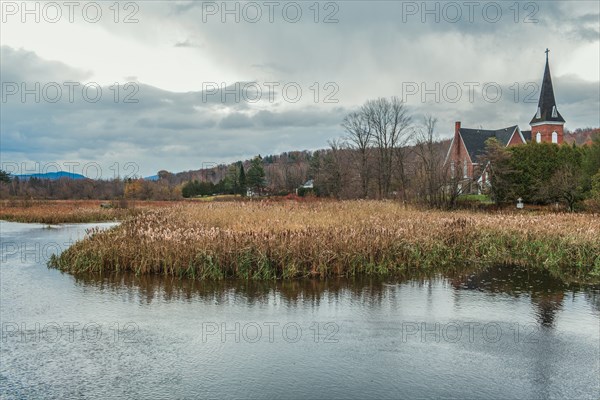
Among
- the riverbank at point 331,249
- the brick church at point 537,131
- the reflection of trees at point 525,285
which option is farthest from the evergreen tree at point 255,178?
the reflection of trees at point 525,285

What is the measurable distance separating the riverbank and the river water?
0.85m

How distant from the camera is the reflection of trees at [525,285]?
32.8ft

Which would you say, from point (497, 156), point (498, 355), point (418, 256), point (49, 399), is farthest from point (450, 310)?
point (497, 156)

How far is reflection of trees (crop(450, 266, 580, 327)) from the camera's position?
32.8 ft

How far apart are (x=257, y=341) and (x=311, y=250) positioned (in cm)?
562

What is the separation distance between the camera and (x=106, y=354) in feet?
23.1

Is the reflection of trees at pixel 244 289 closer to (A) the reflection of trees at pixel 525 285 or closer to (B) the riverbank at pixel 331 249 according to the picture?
(B) the riverbank at pixel 331 249

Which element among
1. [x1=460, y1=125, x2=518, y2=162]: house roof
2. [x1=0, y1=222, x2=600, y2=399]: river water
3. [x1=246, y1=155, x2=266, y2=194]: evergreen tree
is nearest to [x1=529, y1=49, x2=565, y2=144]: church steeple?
[x1=460, y1=125, x2=518, y2=162]: house roof

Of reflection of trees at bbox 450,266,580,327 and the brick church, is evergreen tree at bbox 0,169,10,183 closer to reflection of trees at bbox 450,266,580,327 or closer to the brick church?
the brick church

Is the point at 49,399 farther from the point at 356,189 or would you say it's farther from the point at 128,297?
the point at 356,189

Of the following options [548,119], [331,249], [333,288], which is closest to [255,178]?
[548,119]

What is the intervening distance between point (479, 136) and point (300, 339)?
5860 cm

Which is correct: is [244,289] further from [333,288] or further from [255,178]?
Answer: [255,178]

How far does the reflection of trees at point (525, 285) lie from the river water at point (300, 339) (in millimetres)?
66
